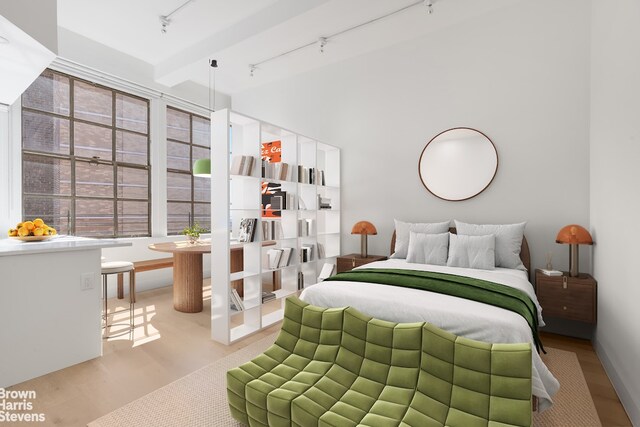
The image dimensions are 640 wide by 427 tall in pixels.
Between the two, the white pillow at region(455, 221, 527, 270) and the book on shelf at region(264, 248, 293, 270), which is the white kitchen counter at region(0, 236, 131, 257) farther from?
the white pillow at region(455, 221, 527, 270)

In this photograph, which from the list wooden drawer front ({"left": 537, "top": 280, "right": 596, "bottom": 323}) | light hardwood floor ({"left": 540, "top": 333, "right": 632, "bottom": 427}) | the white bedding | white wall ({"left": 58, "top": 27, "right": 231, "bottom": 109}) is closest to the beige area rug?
light hardwood floor ({"left": 540, "top": 333, "right": 632, "bottom": 427})

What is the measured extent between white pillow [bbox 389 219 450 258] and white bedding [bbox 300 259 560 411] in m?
1.03

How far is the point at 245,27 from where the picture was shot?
373 centimetres

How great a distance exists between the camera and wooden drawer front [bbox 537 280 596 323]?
2.73 meters

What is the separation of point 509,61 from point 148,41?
14.5 feet

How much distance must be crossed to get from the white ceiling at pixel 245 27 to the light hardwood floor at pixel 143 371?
3.34 metres

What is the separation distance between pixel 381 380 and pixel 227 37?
405 cm

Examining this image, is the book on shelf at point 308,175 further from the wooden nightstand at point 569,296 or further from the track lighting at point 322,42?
the wooden nightstand at point 569,296

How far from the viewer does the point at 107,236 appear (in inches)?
173

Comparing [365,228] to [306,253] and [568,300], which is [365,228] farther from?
[568,300]

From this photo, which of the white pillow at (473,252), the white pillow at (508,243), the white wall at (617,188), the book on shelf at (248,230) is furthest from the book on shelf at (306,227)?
the white wall at (617,188)

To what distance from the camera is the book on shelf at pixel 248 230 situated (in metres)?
3.16

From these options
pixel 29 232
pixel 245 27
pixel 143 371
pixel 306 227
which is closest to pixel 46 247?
pixel 29 232

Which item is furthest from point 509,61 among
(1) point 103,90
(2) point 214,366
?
(1) point 103,90
